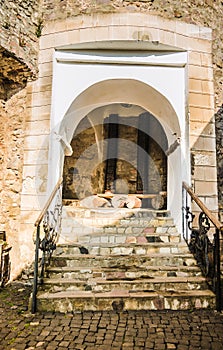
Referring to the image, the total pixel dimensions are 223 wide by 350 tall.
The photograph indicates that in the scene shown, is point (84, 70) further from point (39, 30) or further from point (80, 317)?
point (80, 317)

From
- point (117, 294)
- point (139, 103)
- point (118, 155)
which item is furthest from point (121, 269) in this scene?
point (118, 155)

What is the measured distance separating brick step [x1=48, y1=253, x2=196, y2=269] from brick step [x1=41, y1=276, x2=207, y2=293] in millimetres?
364

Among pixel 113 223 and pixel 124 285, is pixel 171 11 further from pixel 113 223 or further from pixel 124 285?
pixel 124 285

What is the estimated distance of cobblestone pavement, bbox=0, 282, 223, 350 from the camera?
241 centimetres

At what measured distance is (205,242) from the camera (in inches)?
141

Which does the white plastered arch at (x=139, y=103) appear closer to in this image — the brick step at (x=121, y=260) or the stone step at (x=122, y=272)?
the brick step at (x=121, y=260)

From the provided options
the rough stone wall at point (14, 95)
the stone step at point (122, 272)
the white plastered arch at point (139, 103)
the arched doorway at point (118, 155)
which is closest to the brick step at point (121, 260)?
the stone step at point (122, 272)

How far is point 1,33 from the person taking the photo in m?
4.29

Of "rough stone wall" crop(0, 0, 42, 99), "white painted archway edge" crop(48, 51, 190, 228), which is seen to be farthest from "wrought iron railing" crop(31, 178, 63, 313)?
"rough stone wall" crop(0, 0, 42, 99)

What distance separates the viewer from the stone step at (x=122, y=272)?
351 cm

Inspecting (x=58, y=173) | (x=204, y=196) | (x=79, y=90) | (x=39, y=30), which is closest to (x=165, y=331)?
(x=204, y=196)

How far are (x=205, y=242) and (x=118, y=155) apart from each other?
22.7 ft

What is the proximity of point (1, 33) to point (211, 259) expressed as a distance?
171 inches

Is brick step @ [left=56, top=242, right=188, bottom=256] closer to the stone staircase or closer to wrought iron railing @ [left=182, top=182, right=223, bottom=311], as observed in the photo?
the stone staircase
